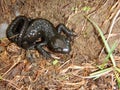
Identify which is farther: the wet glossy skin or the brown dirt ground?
the wet glossy skin

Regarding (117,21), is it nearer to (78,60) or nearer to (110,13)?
(110,13)

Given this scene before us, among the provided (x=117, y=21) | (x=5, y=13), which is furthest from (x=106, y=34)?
(x=5, y=13)

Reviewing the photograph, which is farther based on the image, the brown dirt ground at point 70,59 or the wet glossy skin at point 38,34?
the wet glossy skin at point 38,34

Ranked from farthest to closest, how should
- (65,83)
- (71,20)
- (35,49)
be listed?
(35,49) < (71,20) < (65,83)
